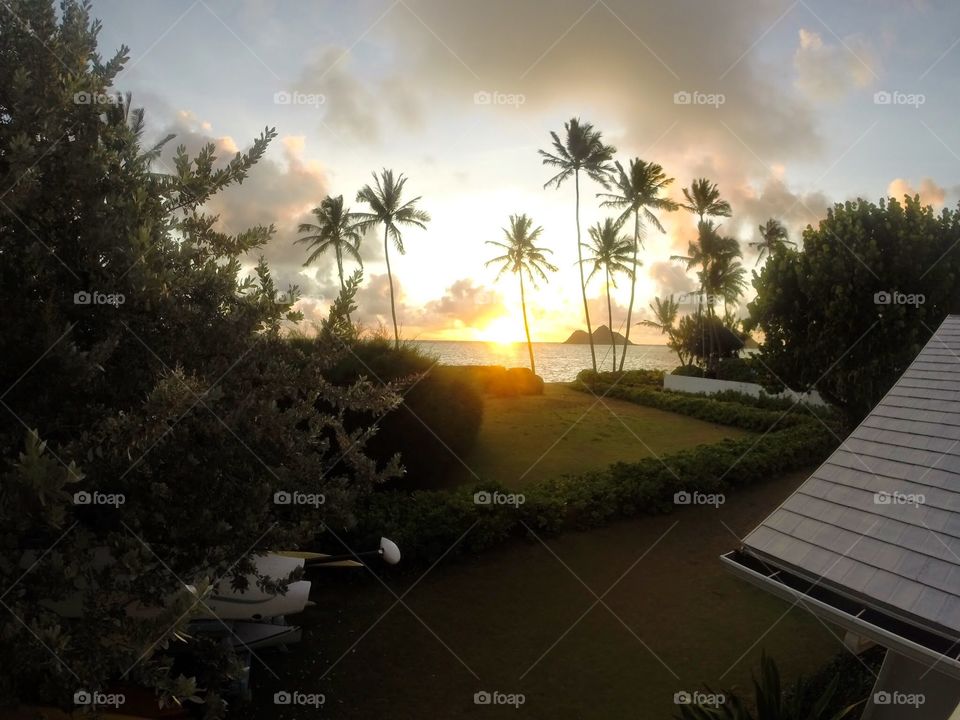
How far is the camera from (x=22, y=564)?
15.8 ft

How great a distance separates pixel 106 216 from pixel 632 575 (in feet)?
34.1

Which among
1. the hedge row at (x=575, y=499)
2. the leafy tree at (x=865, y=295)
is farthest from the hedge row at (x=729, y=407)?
the hedge row at (x=575, y=499)

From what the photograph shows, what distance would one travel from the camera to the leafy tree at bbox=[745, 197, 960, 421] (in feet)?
72.6

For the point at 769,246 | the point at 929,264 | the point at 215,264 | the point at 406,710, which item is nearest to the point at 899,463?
the point at 406,710

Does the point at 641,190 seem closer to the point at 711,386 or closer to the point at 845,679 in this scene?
the point at 711,386

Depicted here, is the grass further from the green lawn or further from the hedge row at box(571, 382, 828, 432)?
the hedge row at box(571, 382, 828, 432)

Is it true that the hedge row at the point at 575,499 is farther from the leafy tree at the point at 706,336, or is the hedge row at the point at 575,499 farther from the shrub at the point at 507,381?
the leafy tree at the point at 706,336

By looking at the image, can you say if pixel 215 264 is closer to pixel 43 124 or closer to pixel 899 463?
pixel 43 124

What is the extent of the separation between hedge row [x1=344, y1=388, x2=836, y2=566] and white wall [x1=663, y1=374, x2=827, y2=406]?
12.1m

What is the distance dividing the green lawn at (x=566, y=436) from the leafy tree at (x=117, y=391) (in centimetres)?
1088

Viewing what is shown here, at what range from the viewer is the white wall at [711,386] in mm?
32350

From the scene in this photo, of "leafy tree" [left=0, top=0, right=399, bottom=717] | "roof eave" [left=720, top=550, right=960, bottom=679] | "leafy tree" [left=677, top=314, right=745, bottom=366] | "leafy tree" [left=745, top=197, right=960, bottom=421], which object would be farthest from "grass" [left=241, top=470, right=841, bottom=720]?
"leafy tree" [left=677, top=314, right=745, bottom=366]

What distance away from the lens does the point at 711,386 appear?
3922 centimetres

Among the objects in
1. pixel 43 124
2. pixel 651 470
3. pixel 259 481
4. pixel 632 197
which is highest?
pixel 632 197
